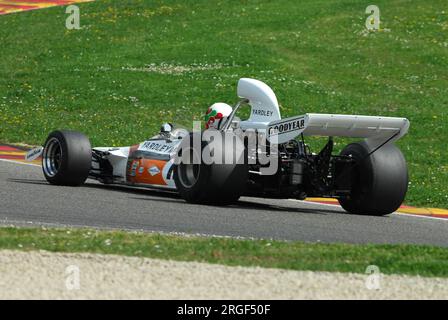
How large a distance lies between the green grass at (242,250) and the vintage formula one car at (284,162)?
238 cm

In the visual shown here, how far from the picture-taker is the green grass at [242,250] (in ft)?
27.9

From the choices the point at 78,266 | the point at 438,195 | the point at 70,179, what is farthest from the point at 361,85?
the point at 78,266

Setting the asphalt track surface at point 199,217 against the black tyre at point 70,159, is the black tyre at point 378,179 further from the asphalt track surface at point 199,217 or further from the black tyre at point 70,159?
the black tyre at point 70,159

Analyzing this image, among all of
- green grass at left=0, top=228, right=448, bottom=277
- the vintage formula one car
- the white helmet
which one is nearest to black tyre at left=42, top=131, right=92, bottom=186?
the vintage formula one car

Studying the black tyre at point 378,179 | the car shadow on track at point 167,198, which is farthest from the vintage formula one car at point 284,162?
the car shadow on track at point 167,198

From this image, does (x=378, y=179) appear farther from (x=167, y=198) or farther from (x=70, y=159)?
(x=70, y=159)

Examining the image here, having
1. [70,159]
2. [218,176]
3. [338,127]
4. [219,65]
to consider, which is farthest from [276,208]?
[219,65]

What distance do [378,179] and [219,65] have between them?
16.5 meters

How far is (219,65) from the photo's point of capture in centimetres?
2844

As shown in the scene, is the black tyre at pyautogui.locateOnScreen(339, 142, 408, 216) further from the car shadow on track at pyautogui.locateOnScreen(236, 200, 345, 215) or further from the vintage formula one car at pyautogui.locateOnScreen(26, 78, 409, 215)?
the car shadow on track at pyautogui.locateOnScreen(236, 200, 345, 215)

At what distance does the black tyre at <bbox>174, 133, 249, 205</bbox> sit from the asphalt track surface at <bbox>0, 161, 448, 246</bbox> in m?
0.14

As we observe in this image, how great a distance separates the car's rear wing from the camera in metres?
11.6

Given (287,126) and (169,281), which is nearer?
(169,281)
